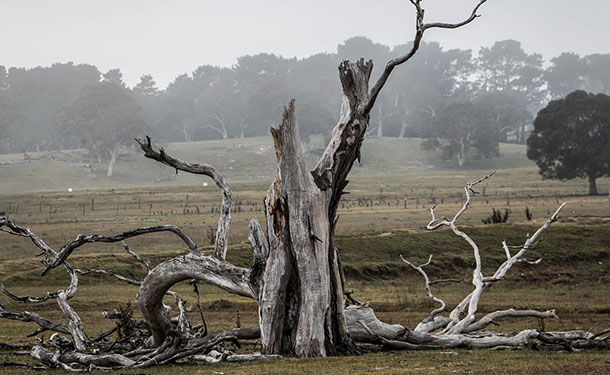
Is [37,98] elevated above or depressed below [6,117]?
above

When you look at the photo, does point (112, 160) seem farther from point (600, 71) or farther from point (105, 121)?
point (600, 71)

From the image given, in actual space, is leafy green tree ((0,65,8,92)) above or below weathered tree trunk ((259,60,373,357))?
above

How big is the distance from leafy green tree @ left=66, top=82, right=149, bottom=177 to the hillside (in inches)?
124

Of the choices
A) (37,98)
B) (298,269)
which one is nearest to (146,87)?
(37,98)

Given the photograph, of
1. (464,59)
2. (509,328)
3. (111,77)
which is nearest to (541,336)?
(509,328)

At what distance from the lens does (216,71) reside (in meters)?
194

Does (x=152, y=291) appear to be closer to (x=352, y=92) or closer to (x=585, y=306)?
(x=352, y=92)

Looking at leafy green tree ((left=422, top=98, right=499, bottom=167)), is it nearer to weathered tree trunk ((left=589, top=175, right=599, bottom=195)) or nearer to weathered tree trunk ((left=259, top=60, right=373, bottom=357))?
weathered tree trunk ((left=589, top=175, right=599, bottom=195))

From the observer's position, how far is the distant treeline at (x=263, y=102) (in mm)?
127312

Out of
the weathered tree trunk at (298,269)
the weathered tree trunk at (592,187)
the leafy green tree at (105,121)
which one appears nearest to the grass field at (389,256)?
the weathered tree trunk at (298,269)

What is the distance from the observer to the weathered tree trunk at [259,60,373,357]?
12953 millimetres

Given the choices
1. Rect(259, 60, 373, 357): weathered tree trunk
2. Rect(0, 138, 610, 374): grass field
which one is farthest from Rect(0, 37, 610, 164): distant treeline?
Rect(259, 60, 373, 357): weathered tree trunk

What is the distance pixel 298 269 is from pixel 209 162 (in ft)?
356

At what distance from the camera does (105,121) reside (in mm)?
118250
